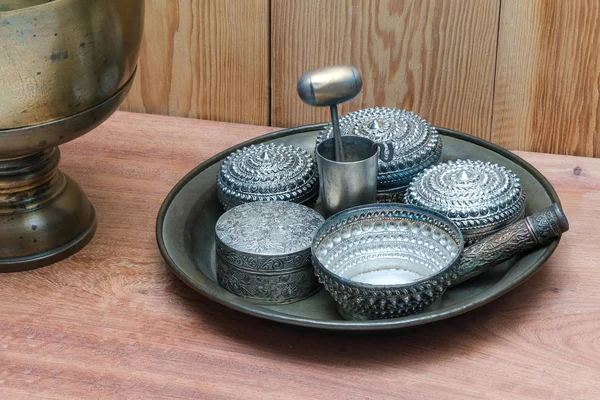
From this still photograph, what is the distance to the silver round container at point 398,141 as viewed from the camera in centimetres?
90

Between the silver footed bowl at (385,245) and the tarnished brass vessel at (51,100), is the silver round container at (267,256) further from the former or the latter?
the tarnished brass vessel at (51,100)

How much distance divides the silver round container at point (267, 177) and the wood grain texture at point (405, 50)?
0.22 m

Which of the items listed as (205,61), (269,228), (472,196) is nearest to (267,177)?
(269,228)

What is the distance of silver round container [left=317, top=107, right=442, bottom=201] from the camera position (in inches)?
35.3

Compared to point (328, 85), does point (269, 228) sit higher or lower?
lower

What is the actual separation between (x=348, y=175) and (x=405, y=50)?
0.29 meters

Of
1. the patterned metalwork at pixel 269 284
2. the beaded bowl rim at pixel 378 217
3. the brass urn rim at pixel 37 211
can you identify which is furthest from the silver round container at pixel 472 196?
the brass urn rim at pixel 37 211

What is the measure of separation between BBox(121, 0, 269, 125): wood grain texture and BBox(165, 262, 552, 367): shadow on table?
410 millimetres

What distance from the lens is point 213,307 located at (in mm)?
826

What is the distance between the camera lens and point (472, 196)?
2.74ft

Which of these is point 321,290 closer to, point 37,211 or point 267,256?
point 267,256

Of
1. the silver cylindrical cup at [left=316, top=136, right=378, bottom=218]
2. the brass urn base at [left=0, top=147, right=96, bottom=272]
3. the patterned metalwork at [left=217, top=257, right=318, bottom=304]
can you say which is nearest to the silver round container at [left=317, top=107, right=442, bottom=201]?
the silver cylindrical cup at [left=316, top=136, right=378, bottom=218]

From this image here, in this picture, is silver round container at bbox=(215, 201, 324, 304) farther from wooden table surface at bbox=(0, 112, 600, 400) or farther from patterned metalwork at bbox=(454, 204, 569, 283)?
patterned metalwork at bbox=(454, 204, 569, 283)

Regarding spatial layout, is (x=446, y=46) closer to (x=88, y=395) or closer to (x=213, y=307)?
(x=213, y=307)
